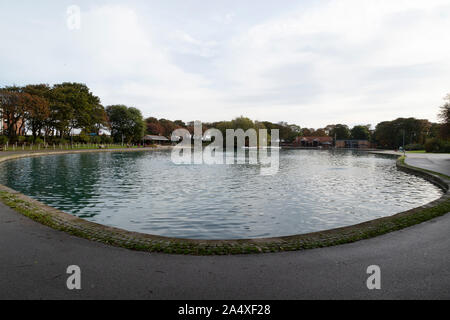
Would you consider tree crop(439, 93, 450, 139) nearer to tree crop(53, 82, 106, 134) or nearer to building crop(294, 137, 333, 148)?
tree crop(53, 82, 106, 134)

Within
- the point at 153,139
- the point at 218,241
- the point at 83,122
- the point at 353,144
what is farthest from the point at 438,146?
the point at 153,139

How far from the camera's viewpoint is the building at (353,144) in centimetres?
11481

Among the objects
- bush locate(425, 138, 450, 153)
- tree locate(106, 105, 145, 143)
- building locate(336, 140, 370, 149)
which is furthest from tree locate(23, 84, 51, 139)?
building locate(336, 140, 370, 149)

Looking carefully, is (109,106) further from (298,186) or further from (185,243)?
(185,243)

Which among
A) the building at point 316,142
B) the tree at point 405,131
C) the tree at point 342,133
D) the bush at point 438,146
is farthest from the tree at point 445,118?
the tree at point 342,133

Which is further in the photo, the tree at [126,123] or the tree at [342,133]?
the tree at [342,133]

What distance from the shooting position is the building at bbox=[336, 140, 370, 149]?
4520 inches

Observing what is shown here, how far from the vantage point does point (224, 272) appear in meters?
4.24

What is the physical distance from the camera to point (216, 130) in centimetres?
9975

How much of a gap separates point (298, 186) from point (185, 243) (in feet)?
40.5

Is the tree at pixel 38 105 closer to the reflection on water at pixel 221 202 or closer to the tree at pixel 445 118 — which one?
the reflection on water at pixel 221 202

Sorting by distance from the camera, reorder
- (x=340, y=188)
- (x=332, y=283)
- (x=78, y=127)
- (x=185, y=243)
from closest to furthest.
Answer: (x=332, y=283), (x=185, y=243), (x=340, y=188), (x=78, y=127)

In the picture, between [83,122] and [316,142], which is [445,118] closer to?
[83,122]

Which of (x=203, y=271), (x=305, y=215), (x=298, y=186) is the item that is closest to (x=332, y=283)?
(x=203, y=271)
